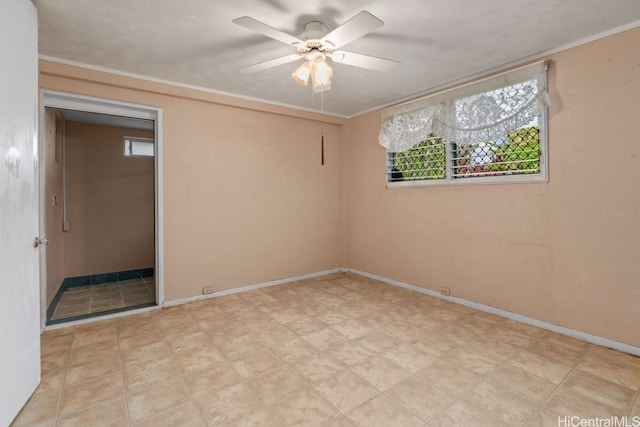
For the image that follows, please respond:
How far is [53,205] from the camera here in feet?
11.5

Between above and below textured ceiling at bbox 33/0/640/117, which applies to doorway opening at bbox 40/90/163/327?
below

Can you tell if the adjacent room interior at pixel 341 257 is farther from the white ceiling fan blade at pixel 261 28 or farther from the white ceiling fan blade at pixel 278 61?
the white ceiling fan blade at pixel 261 28

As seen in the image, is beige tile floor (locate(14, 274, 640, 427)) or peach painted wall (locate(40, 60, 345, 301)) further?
peach painted wall (locate(40, 60, 345, 301))

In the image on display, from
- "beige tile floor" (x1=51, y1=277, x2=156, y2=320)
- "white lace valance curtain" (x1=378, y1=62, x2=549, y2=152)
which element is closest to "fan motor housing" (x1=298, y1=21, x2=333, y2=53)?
"white lace valance curtain" (x1=378, y1=62, x2=549, y2=152)

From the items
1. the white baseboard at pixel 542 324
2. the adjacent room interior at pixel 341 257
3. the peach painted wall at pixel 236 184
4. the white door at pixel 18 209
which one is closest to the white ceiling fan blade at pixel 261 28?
the adjacent room interior at pixel 341 257

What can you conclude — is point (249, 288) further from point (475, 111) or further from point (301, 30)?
point (475, 111)

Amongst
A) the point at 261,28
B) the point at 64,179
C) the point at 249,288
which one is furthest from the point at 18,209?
the point at 64,179

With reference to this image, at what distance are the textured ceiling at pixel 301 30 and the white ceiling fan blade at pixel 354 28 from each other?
0.22 meters

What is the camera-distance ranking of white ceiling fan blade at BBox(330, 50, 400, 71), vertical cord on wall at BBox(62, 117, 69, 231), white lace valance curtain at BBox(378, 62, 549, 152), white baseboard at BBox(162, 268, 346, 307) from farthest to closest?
1. vertical cord on wall at BBox(62, 117, 69, 231)
2. white baseboard at BBox(162, 268, 346, 307)
3. white lace valance curtain at BBox(378, 62, 549, 152)
4. white ceiling fan blade at BBox(330, 50, 400, 71)

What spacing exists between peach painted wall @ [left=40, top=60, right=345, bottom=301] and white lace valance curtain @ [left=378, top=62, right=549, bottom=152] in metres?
1.24

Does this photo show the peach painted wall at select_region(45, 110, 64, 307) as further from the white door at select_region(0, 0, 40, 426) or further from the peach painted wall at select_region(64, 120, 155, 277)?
the white door at select_region(0, 0, 40, 426)

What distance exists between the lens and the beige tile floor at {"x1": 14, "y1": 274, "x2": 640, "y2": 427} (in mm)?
1685

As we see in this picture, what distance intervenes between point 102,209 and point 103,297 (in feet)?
4.43

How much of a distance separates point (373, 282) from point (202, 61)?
3253mm
